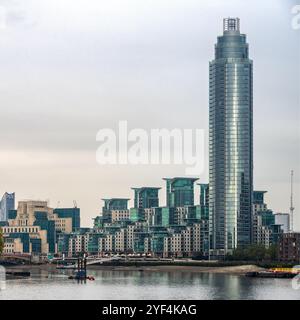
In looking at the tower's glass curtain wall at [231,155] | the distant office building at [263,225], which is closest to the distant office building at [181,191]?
the distant office building at [263,225]

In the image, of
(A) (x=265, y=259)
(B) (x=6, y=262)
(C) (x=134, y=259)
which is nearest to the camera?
(A) (x=265, y=259)

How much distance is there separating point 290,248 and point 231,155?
1326 inches

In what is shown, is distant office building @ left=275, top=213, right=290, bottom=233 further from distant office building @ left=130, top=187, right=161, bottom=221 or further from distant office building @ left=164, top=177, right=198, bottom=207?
distant office building @ left=130, top=187, right=161, bottom=221

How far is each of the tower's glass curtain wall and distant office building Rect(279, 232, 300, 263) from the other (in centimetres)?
2938

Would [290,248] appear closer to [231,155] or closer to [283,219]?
[231,155]

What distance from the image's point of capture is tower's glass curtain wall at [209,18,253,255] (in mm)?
167500

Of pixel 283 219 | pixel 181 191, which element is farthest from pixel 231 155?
pixel 283 219

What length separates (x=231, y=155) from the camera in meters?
168

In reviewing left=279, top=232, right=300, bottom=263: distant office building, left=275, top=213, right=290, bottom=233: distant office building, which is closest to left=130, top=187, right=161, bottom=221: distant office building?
left=275, top=213, right=290, bottom=233: distant office building

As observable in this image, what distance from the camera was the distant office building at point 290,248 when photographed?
13550 centimetres
